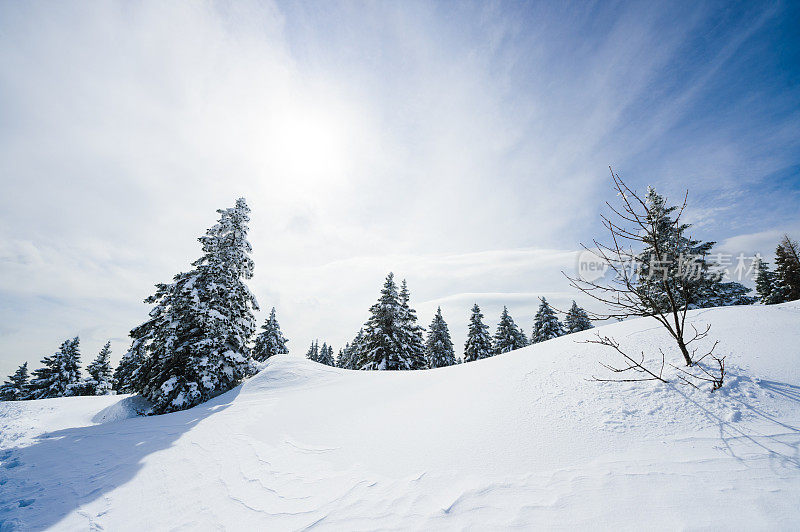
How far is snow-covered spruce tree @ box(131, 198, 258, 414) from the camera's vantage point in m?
10.2

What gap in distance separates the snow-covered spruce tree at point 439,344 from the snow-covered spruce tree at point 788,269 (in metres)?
27.7

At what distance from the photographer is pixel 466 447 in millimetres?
2979

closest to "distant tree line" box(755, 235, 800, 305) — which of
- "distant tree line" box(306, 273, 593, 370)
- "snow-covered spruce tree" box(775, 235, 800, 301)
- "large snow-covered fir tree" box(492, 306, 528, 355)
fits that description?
"snow-covered spruce tree" box(775, 235, 800, 301)

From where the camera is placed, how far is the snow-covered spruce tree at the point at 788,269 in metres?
22.6

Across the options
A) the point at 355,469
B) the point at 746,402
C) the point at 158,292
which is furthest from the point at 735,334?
the point at 158,292

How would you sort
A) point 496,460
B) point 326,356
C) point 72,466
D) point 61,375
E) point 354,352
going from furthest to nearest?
1. point 326,356
2. point 354,352
3. point 61,375
4. point 72,466
5. point 496,460

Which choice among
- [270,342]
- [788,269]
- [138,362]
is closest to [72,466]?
[138,362]

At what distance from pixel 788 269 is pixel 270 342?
4562 cm

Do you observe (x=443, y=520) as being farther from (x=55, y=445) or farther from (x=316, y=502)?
(x=55, y=445)

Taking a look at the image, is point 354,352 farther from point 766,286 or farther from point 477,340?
point 766,286

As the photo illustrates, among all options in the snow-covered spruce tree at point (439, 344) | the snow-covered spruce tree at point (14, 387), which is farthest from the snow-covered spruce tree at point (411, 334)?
the snow-covered spruce tree at point (14, 387)

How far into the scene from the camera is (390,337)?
20.3 m

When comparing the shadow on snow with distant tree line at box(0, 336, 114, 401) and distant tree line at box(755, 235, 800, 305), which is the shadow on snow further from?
distant tree line at box(755, 235, 800, 305)

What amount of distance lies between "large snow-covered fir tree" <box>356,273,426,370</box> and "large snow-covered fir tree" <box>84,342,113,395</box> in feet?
80.8
